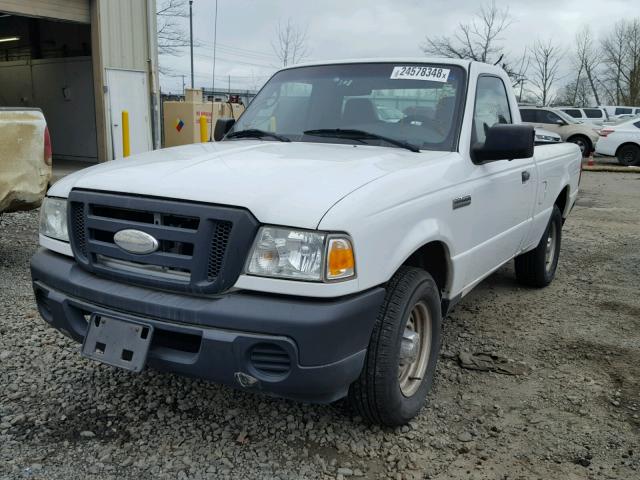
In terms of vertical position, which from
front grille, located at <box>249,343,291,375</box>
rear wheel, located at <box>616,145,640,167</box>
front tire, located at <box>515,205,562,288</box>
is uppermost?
front grille, located at <box>249,343,291,375</box>

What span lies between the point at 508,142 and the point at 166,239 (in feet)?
6.42

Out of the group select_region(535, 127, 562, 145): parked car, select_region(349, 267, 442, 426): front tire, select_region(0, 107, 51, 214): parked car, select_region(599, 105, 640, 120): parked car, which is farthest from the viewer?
select_region(599, 105, 640, 120): parked car

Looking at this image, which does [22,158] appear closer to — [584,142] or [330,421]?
[330,421]

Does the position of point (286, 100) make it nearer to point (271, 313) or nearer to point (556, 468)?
point (271, 313)

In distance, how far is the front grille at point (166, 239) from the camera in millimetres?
2398

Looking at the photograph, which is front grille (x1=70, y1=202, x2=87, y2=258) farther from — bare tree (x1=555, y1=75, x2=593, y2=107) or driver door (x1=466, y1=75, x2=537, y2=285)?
bare tree (x1=555, y1=75, x2=593, y2=107)

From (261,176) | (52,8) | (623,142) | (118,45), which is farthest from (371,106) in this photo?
(623,142)

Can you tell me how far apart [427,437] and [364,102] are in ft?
6.54

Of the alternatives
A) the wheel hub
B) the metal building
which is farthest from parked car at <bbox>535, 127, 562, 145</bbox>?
the metal building

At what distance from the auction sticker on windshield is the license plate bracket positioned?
2.25m

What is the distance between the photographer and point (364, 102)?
382 cm

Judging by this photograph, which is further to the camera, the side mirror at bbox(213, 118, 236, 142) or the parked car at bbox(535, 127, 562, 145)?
the parked car at bbox(535, 127, 562, 145)

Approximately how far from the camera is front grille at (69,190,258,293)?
2398 millimetres

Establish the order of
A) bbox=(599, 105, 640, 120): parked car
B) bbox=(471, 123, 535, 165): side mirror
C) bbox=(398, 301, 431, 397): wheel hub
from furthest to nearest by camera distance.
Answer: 1. bbox=(599, 105, 640, 120): parked car
2. bbox=(471, 123, 535, 165): side mirror
3. bbox=(398, 301, 431, 397): wheel hub
